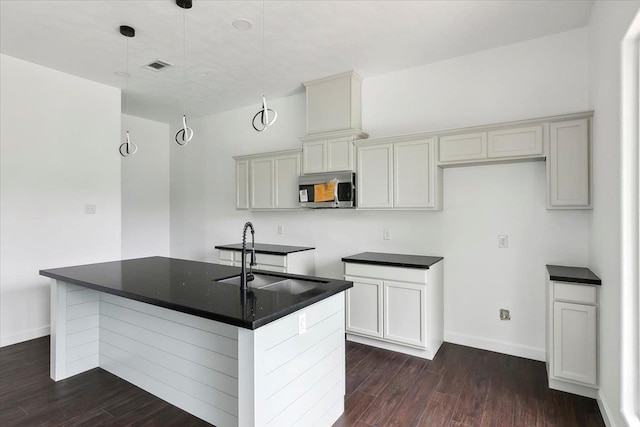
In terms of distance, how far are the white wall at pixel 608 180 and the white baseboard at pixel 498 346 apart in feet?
2.55

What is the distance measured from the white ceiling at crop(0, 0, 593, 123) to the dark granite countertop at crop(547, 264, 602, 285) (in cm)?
207

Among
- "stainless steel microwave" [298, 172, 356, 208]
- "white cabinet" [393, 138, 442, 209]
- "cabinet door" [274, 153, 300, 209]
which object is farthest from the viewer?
"cabinet door" [274, 153, 300, 209]

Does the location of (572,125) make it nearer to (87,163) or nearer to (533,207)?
(533,207)

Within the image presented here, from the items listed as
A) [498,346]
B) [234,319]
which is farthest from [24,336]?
[498,346]

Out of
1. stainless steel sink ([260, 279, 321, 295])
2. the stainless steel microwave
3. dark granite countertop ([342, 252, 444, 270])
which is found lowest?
stainless steel sink ([260, 279, 321, 295])

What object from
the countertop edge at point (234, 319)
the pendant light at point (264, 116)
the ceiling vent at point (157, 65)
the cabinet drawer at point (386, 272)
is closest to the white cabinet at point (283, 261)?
the cabinet drawer at point (386, 272)

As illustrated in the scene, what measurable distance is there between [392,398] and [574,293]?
60.2 inches

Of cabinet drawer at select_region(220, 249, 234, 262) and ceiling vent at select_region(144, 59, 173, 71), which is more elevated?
ceiling vent at select_region(144, 59, 173, 71)

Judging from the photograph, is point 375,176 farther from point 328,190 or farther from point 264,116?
point 264,116

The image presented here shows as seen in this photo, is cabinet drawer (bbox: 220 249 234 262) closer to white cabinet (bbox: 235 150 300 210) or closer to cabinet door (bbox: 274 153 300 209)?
white cabinet (bbox: 235 150 300 210)

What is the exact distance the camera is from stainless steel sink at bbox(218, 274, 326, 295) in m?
2.38

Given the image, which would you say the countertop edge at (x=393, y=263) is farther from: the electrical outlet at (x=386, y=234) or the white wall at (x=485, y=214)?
the electrical outlet at (x=386, y=234)

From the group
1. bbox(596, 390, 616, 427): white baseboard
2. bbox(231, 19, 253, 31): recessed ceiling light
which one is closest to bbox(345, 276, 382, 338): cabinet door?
bbox(596, 390, 616, 427): white baseboard

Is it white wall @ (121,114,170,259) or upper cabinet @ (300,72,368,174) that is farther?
white wall @ (121,114,170,259)
